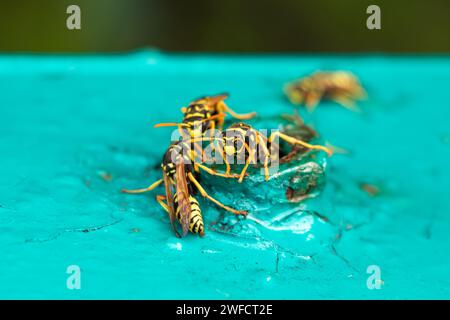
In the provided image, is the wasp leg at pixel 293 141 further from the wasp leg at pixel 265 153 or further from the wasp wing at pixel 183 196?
the wasp wing at pixel 183 196

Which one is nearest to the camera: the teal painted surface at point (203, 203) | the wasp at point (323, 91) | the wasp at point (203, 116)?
the teal painted surface at point (203, 203)

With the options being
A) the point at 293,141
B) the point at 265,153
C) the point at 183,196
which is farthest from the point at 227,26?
the point at 183,196

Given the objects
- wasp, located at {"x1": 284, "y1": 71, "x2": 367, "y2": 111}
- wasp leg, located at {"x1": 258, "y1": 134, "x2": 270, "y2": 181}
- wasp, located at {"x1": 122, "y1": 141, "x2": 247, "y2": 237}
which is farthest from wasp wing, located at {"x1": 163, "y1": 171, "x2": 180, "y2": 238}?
wasp, located at {"x1": 284, "y1": 71, "x2": 367, "y2": 111}

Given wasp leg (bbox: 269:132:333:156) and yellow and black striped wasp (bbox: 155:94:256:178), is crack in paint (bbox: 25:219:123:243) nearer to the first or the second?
yellow and black striped wasp (bbox: 155:94:256:178)

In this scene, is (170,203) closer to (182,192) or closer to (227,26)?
(182,192)

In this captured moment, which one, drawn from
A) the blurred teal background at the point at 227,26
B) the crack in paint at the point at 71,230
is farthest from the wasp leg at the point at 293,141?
the blurred teal background at the point at 227,26

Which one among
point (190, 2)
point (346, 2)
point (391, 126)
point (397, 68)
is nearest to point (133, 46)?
point (190, 2)
